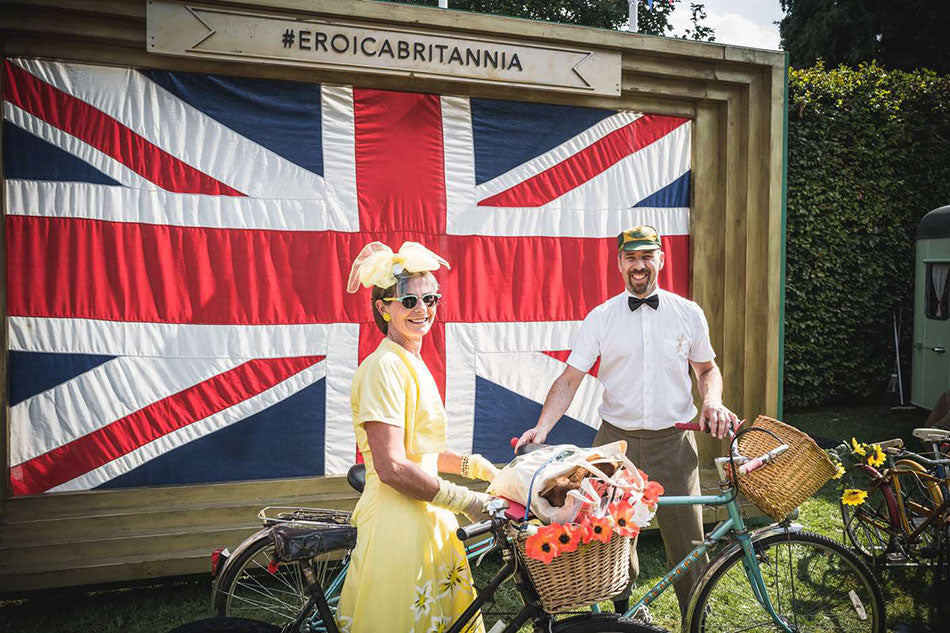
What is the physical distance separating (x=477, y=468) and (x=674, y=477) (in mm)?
1290

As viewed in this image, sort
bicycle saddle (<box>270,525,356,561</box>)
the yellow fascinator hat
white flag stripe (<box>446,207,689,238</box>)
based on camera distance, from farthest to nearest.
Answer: white flag stripe (<box>446,207,689,238</box>) → the yellow fascinator hat → bicycle saddle (<box>270,525,356,561</box>)

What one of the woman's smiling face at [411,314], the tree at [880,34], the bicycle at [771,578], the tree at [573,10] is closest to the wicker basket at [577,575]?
the bicycle at [771,578]

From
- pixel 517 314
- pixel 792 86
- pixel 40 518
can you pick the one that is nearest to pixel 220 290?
pixel 40 518

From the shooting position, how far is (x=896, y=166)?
9617 millimetres

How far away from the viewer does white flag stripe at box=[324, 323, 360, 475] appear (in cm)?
465

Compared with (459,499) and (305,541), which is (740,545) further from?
(305,541)

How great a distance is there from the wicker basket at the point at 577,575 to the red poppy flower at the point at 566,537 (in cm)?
9

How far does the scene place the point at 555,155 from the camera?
503cm

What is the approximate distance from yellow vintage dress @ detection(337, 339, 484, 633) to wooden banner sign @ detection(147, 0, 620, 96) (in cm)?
250

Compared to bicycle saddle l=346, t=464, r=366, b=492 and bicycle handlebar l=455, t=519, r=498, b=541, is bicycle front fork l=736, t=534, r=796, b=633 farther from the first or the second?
bicycle saddle l=346, t=464, r=366, b=492

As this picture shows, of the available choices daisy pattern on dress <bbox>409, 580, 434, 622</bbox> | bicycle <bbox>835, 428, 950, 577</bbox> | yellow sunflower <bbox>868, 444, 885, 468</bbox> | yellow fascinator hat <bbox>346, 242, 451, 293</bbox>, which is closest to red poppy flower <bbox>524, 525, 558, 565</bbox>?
daisy pattern on dress <bbox>409, 580, 434, 622</bbox>

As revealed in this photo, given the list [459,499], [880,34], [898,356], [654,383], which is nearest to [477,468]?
[459,499]

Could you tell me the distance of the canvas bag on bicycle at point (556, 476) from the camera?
214 centimetres

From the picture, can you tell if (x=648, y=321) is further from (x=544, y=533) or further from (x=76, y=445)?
(x=76, y=445)
